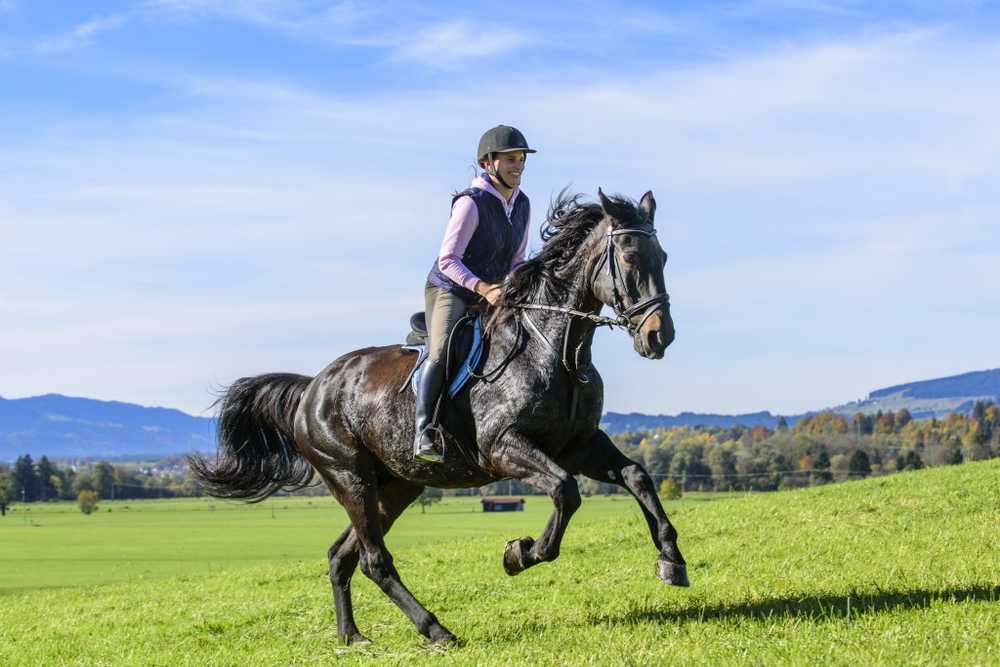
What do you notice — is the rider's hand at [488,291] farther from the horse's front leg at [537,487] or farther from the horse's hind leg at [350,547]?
the horse's hind leg at [350,547]

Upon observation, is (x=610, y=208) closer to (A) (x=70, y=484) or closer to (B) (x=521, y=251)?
(B) (x=521, y=251)

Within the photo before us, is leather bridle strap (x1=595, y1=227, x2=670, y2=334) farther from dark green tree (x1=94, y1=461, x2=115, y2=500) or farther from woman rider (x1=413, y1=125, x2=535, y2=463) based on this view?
dark green tree (x1=94, y1=461, x2=115, y2=500)

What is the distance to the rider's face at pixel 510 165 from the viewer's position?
9047 mm

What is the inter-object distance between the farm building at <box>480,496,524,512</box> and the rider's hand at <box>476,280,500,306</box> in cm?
7801

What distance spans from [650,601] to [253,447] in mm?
4224


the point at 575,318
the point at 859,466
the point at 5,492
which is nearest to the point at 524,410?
the point at 575,318

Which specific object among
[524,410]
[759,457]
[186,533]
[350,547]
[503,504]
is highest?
[524,410]

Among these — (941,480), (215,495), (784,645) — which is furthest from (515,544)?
(941,480)

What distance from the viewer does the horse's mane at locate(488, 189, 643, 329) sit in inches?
347

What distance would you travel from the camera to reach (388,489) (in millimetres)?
10219

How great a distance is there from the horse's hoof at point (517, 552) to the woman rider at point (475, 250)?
3.62ft

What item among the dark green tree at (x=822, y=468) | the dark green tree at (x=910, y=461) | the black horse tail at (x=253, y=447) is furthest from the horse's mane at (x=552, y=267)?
the dark green tree at (x=822, y=468)

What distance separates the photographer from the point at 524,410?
8461 millimetres

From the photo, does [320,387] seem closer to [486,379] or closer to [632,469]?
[486,379]
